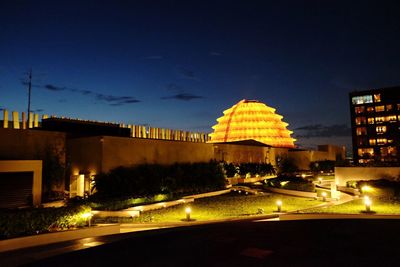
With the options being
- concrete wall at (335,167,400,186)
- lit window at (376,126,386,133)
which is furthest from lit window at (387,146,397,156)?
concrete wall at (335,167,400,186)

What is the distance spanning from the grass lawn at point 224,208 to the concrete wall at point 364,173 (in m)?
→ 5.50

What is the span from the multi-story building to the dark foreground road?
7297cm

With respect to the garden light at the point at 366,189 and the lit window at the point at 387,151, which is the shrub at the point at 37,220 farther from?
the lit window at the point at 387,151

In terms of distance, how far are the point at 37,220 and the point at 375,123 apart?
8311cm

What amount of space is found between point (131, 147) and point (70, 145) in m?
4.06

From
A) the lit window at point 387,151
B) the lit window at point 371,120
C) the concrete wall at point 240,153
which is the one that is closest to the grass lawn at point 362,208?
the concrete wall at point 240,153

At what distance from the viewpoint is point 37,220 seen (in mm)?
8867

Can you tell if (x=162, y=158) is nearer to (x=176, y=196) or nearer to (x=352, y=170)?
(x=176, y=196)

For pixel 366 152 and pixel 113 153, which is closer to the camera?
pixel 113 153

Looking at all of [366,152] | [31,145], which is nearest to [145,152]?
[31,145]

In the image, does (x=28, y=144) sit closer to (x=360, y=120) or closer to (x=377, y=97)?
(x=360, y=120)

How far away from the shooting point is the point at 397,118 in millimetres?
73125

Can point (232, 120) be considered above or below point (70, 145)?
above

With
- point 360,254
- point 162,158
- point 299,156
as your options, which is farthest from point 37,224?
point 299,156
